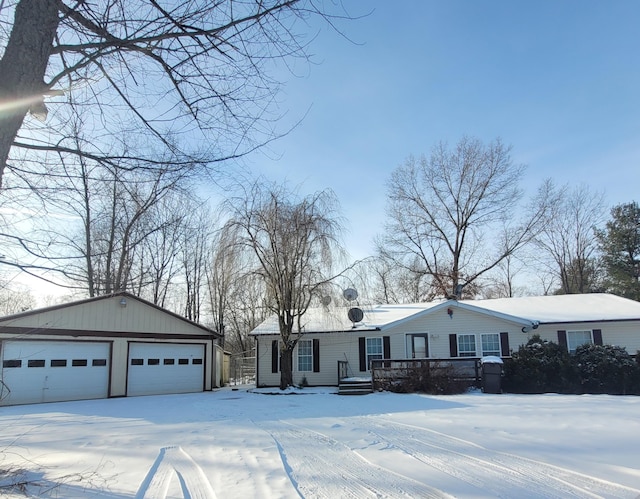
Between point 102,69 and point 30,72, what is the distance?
2.10 feet

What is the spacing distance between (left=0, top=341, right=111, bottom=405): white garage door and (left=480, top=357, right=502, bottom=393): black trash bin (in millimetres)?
13536

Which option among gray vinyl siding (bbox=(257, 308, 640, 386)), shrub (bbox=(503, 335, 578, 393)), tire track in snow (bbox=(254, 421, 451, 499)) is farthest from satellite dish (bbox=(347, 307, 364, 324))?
tire track in snow (bbox=(254, 421, 451, 499))

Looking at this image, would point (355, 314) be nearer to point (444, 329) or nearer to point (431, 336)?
point (431, 336)

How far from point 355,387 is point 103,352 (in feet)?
31.4

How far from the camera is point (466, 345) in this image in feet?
63.9

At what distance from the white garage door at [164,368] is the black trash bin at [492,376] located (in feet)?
38.3

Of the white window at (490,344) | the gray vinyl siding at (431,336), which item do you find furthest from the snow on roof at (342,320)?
the white window at (490,344)

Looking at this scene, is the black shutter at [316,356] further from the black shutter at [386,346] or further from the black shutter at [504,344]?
the black shutter at [504,344]

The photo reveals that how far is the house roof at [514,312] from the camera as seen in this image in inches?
736

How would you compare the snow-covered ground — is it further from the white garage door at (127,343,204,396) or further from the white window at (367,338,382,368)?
the white window at (367,338,382,368)

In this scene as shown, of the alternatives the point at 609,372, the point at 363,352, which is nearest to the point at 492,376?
the point at 609,372

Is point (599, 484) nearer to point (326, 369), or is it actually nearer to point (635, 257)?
point (326, 369)

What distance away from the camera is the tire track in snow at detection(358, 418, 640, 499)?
4.70m

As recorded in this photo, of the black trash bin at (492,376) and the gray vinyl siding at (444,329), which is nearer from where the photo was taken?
the black trash bin at (492,376)
